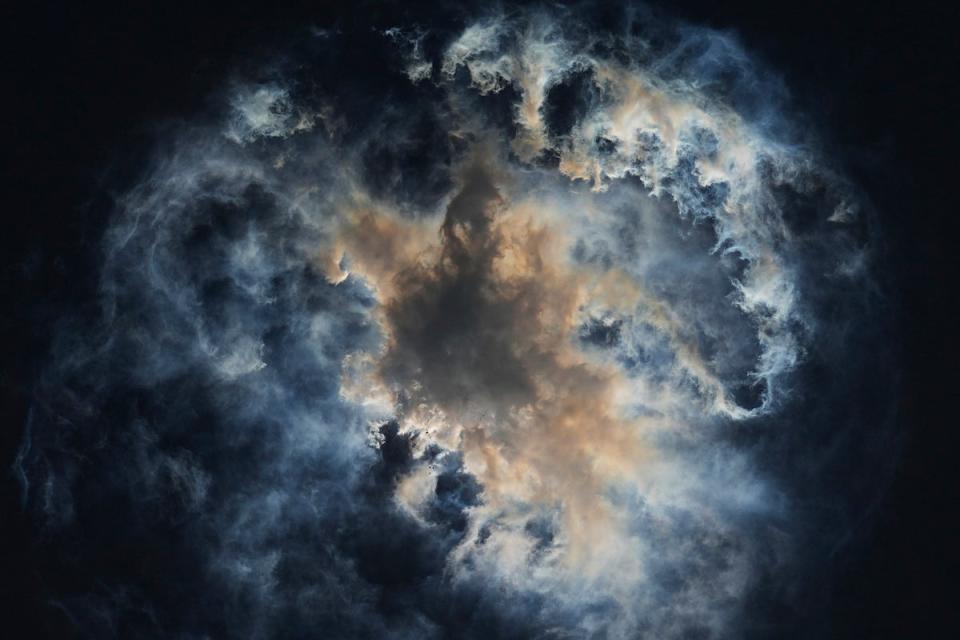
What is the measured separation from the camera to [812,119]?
7575 cm

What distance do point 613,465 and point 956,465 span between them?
18.0 metres

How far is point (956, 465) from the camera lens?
7581 cm

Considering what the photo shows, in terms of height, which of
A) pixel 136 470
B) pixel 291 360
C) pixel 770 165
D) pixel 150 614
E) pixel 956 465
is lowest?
pixel 150 614

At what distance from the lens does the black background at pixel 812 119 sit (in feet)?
248

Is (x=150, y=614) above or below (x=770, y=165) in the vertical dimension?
below

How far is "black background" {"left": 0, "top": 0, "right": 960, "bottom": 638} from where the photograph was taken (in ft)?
248

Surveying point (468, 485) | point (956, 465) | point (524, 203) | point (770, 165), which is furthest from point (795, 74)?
point (468, 485)

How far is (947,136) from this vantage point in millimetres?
75562

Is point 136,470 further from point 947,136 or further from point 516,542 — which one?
point 947,136

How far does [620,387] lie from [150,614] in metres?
27.7

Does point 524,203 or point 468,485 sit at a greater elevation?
point 524,203

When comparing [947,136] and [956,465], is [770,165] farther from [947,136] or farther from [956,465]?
[956,465]

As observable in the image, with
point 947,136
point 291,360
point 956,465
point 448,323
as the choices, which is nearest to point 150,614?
point 291,360

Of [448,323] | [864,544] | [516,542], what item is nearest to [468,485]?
[516,542]
